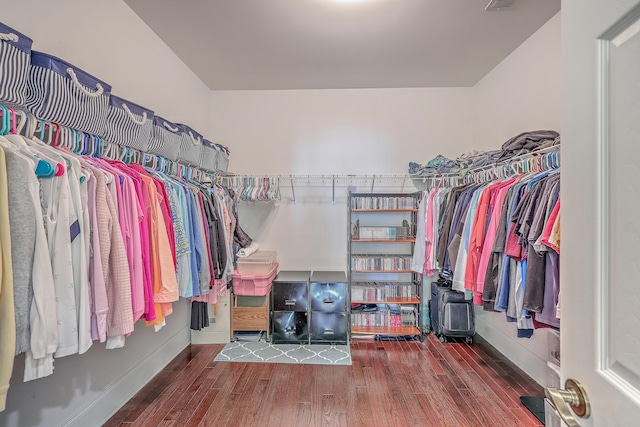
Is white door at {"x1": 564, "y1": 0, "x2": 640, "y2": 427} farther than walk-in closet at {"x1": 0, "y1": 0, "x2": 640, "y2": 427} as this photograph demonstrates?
No

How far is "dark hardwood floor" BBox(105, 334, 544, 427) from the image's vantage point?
1947mm

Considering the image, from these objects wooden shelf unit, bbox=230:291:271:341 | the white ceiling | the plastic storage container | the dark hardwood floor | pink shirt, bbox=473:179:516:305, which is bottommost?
the dark hardwood floor

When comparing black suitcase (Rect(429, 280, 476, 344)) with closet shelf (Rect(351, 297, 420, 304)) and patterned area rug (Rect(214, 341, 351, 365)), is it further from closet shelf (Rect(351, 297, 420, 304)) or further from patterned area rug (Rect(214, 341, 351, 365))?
patterned area rug (Rect(214, 341, 351, 365))

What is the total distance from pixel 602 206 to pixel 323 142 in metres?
3.14

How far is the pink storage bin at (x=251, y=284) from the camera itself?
295 cm

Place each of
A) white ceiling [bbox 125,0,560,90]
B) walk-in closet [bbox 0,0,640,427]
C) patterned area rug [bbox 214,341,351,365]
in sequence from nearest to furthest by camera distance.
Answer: walk-in closet [bbox 0,0,640,427] → white ceiling [bbox 125,0,560,90] → patterned area rug [bbox 214,341,351,365]

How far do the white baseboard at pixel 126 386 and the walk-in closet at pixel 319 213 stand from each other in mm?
20

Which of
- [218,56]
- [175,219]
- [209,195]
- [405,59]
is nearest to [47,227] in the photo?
[175,219]

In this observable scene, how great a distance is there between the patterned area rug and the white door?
229cm

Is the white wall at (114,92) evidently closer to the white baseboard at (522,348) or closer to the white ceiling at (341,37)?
the white ceiling at (341,37)

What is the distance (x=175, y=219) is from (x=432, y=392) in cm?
217

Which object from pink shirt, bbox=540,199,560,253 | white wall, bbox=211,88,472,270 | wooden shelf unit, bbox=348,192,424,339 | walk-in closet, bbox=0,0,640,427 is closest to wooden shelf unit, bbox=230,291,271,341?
walk-in closet, bbox=0,0,640,427

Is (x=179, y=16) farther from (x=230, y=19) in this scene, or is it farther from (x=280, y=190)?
(x=280, y=190)

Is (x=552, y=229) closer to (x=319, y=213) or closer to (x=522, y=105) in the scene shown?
(x=522, y=105)
